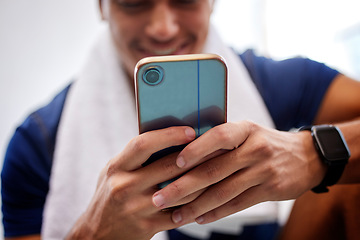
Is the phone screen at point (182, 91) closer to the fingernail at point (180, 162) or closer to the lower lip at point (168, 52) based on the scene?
the fingernail at point (180, 162)

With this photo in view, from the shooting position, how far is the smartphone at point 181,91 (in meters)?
0.28

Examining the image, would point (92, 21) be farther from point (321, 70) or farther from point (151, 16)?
point (321, 70)

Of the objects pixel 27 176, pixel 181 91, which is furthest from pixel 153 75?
pixel 27 176

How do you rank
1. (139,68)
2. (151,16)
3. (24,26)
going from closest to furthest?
(139,68)
(151,16)
(24,26)

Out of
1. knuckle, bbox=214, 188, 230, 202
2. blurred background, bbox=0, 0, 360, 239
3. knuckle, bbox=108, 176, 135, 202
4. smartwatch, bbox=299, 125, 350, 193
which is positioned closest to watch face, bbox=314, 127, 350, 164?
smartwatch, bbox=299, 125, 350, 193

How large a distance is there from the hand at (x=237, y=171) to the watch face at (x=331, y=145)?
19 millimetres

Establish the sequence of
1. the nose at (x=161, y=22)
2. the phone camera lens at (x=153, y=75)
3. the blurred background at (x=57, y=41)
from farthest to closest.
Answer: the blurred background at (x=57, y=41), the nose at (x=161, y=22), the phone camera lens at (x=153, y=75)

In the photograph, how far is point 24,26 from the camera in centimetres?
134

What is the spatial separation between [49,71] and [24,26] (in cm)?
23

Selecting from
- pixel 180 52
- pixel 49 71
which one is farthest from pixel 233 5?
pixel 180 52

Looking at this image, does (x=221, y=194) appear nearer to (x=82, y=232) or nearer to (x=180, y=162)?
(x=180, y=162)

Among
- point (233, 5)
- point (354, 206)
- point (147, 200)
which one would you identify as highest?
point (233, 5)

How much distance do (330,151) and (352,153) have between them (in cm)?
8

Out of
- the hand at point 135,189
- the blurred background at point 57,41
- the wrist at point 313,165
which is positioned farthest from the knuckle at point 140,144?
the blurred background at point 57,41
